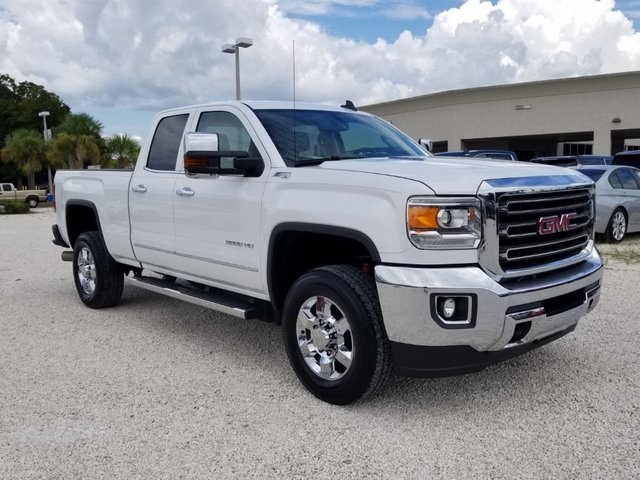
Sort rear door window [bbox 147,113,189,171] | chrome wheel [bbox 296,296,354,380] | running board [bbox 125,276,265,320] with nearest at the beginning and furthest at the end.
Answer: chrome wheel [bbox 296,296,354,380], running board [bbox 125,276,265,320], rear door window [bbox 147,113,189,171]

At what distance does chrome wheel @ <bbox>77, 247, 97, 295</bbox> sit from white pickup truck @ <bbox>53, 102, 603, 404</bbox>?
161cm

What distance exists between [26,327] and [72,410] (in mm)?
2577

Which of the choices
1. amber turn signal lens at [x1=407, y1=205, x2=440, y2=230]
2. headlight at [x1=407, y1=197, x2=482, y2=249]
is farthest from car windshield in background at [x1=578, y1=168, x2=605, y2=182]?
amber turn signal lens at [x1=407, y1=205, x2=440, y2=230]

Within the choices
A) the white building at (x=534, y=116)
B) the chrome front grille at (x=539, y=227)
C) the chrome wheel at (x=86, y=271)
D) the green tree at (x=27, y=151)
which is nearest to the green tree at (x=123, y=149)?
the green tree at (x=27, y=151)

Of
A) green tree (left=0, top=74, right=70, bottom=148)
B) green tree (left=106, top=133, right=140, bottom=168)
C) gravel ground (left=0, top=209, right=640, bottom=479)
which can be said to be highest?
green tree (left=0, top=74, right=70, bottom=148)

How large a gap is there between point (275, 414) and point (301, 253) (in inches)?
44.7

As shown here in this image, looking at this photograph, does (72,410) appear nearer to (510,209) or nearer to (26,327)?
(26,327)

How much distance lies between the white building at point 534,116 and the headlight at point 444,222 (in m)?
35.5

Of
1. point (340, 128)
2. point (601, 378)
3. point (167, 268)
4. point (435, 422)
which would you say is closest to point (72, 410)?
point (167, 268)

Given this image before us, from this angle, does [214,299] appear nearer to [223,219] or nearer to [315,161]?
[223,219]

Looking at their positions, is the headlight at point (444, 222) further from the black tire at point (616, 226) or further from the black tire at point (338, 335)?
the black tire at point (616, 226)

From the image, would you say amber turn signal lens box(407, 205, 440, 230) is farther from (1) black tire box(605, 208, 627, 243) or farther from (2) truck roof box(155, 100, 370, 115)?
(1) black tire box(605, 208, 627, 243)

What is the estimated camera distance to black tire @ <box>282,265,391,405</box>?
370 centimetres

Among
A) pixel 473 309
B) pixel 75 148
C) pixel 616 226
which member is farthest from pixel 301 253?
pixel 75 148
